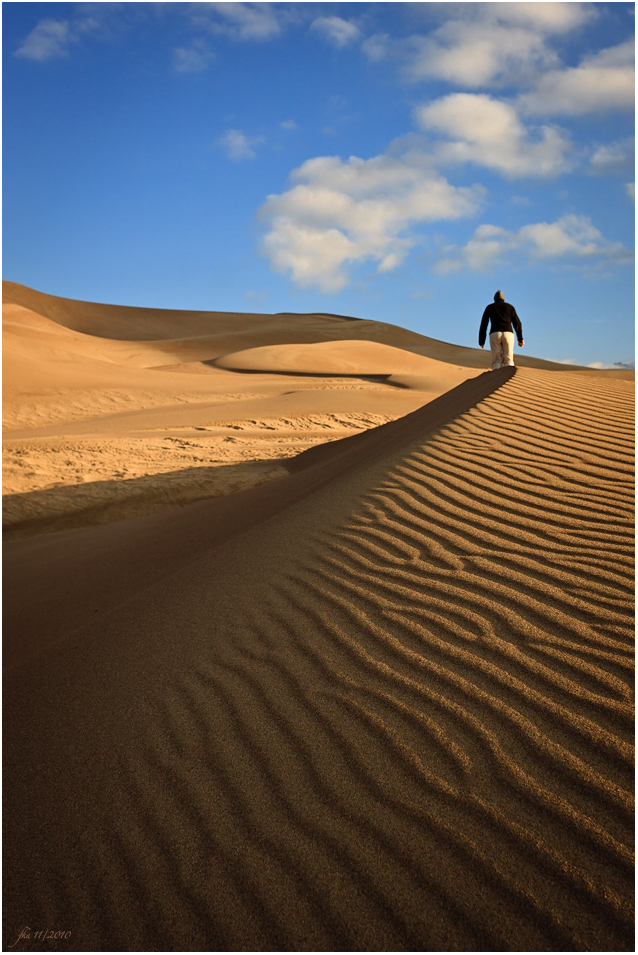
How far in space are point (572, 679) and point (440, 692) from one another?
534 millimetres

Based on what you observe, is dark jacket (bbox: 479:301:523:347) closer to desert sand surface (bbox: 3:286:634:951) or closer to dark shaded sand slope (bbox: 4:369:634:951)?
desert sand surface (bbox: 3:286:634:951)

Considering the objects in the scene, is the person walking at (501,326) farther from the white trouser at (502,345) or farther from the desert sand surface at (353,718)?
the desert sand surface at (353,718)

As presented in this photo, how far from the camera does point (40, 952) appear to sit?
1.90 meters

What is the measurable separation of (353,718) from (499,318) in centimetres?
769

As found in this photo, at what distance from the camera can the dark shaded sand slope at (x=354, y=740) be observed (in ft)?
5.89

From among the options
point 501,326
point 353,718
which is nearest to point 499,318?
point 501,326

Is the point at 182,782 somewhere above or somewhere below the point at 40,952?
above

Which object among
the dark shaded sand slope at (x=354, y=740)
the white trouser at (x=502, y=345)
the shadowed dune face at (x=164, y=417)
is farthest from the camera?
the white trouser at (x=502, y=345)

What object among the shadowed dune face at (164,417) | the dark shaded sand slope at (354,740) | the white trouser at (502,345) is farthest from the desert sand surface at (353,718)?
the white trouser at (502,345)

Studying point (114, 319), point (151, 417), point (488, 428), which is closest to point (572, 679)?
point (488, 428)

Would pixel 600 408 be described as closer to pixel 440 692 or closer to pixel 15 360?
pixel 440 692

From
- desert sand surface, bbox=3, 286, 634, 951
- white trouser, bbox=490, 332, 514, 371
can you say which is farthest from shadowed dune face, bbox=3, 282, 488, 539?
white trouser, bbox=490, 332, 514, 371

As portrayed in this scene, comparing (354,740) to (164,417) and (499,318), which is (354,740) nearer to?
(499,318)

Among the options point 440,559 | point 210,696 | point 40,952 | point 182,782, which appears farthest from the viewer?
point 440,559
